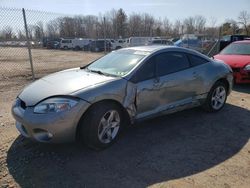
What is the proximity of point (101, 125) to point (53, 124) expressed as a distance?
68cm

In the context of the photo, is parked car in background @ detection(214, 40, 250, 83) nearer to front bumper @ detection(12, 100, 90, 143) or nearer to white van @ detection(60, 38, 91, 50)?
front bumper @ detection(12, 100, 90, 143)

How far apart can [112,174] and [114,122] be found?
2.88 feet

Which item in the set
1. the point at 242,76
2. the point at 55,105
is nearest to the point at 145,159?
the point at 55,105

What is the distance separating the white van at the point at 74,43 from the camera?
3596 cm

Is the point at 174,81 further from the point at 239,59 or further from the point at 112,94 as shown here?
the point at 239,59

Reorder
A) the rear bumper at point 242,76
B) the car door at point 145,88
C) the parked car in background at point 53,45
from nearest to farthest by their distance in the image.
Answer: the car door at point 145,88, the rear bumper at point 242,76, the parked car in background at point 53,45

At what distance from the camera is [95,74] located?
427cm

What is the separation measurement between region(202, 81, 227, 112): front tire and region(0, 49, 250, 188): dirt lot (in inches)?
22.0

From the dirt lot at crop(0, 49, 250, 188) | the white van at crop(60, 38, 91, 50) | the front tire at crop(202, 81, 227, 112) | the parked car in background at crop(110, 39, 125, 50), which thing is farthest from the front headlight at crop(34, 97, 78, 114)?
the white van at crop(60, 38, 91, 50)

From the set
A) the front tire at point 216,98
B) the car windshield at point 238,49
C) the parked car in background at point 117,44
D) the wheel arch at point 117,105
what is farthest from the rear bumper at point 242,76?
the parked car in background at point 117,44

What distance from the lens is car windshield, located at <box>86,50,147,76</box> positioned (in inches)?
169

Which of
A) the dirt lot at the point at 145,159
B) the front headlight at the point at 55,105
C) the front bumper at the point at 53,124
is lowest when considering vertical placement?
the dirt lot at the point at 145,159

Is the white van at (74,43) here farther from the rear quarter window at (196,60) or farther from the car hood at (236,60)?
the rear quarter window at (196,60)

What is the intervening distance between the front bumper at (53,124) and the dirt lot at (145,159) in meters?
0.32
